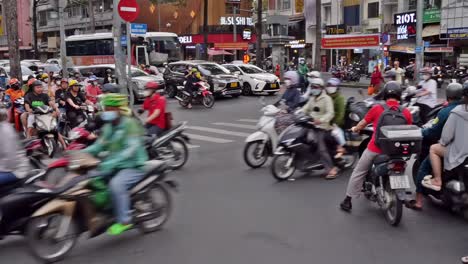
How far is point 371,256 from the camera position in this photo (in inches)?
Answer: 200

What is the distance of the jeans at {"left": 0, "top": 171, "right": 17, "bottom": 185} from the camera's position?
5.32m

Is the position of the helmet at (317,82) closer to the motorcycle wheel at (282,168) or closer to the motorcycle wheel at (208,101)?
the motorcycle wheel at (282,168)

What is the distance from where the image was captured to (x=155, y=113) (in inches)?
358

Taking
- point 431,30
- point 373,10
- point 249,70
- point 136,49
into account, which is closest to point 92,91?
point 249,70

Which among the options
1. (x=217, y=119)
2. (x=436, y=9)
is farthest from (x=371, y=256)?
(x=436, y=9)

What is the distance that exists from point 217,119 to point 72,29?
5606 centimetres

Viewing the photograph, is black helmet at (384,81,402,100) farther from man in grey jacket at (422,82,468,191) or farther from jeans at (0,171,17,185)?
jeans at (0,171,17,185)

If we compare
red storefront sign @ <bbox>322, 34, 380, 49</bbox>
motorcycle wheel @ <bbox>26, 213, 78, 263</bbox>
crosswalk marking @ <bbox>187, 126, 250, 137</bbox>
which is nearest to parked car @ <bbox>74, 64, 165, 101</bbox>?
crosswalk marking @ <bbox>187, 126, 250, 137</bbox>

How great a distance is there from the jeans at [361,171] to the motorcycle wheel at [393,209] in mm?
312

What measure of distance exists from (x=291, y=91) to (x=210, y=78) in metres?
12.1

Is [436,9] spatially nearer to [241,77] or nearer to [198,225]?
[241,77]

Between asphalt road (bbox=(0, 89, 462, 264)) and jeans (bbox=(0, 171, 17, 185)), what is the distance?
0.70 meters

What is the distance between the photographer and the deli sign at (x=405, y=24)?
3547 cm

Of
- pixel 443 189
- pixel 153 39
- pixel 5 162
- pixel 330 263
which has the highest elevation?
pixel 153 39
